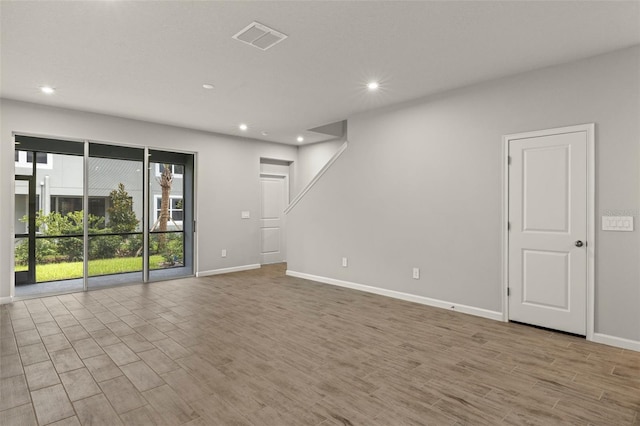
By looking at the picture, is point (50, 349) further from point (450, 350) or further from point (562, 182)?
point (562, 182)

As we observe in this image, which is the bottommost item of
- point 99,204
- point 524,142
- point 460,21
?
point 99,204

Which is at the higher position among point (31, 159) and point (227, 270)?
point (31, 159)

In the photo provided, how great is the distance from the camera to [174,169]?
6520 millimetres

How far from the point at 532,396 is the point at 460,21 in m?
2.87

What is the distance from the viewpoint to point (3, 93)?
4582mm

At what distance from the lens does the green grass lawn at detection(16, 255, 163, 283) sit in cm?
525

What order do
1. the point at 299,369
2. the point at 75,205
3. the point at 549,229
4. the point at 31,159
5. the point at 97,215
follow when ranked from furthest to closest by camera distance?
the point at 97,215, the point at 75,205, the point at 31,159, the point at 549,229, the point at 299,369

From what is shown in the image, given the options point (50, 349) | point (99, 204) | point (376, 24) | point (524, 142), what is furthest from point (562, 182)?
point (99, 204)

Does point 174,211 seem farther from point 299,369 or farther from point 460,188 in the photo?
point 460,188

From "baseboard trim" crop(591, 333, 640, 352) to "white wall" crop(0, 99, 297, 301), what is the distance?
232 inches

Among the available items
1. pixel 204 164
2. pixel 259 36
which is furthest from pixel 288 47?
pixel 204 164

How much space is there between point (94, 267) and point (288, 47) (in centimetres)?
479

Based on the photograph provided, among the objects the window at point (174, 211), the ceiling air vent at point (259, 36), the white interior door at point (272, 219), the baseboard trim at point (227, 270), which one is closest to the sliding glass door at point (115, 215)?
Answer: the window at point (174, 211)

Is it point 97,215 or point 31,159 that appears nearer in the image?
point 31,159
